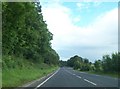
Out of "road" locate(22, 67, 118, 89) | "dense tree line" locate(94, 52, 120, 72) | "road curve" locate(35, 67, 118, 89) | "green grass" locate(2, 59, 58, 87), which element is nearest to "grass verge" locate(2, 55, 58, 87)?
"green grass" locate(2, 59, 58, 87)

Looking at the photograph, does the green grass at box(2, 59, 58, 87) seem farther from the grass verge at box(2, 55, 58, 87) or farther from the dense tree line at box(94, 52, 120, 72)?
the dense tree line at box(94, 52, 120, 72)

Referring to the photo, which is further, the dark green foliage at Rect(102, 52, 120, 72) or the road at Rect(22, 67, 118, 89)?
the dark green foliage at Rect(102, 52, 120, 72)

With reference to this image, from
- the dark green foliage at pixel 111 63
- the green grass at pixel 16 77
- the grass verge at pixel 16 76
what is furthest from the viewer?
the dark green foliage at pixel 111 63

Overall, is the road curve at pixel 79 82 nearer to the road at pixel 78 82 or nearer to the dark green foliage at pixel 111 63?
the road at pixel 78 82

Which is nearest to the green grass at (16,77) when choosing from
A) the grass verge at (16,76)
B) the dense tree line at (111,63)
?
the grass verge at (16,76)

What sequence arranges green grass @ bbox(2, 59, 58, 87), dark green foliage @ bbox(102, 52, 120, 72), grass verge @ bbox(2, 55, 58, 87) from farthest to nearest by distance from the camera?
dark green foliage @ bbox(102, 52, 120, 72), grass verge @ bbox(2, 55, 58, 87), green grass @ bbox(2, 59, 58, 87)

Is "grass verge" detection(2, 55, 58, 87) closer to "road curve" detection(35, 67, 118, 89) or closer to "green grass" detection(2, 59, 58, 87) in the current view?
"green grass" detection(2, 59, 58, 87)

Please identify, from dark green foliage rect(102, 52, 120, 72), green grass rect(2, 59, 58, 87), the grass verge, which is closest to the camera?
green grass rect(2, 59, 58, 87)

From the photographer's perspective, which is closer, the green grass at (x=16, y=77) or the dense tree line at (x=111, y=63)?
the green grass at (x=16, y=77)

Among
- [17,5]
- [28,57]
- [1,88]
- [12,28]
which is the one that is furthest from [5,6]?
[28,57]

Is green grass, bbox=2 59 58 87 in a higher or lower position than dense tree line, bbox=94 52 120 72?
lower

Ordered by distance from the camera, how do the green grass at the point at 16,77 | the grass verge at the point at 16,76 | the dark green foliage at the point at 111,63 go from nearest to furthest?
the green grass at the point at 16,77 → the grass verge at the point at 16,76 → the dark green foliage at the point at 111,63

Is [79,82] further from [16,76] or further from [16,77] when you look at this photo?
[16,76]

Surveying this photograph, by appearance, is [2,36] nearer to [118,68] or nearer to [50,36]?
[118,68]
